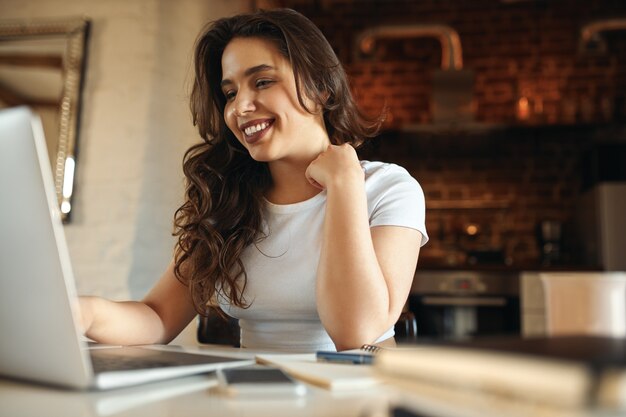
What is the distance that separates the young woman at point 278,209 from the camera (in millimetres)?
1097

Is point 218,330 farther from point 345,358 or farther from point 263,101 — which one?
point 345,358

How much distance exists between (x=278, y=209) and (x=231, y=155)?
0.22 m

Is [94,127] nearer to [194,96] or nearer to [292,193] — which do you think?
[194,96]

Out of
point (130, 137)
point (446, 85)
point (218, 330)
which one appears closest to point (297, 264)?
point (218, 330)

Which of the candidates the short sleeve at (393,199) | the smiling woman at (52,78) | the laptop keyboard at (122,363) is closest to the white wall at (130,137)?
the smiling woman at (52,78)

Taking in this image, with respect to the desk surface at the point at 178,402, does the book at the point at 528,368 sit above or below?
above

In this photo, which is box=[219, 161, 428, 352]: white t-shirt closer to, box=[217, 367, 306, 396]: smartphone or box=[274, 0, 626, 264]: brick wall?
box=[217, 367, 306, 396]: smartphone

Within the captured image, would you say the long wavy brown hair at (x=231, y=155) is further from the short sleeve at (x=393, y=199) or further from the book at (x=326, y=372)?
the book at (x=326, y=372)

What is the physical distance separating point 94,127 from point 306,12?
6.72 feet

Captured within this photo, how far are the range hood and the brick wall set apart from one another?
0.51 feet

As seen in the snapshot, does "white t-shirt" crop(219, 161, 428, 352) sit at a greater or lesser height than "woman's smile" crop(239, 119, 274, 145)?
lesser

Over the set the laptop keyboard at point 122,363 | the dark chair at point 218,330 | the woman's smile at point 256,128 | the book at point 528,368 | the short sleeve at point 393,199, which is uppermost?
the woman's smile at point 256,128

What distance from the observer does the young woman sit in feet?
3.60

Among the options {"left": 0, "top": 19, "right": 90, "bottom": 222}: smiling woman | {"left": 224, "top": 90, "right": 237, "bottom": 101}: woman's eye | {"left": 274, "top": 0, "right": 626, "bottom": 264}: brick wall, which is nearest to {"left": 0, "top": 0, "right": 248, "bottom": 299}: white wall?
{"left": 0, "top": 19, "right": 90, "bottom": 222}: smiling woman
